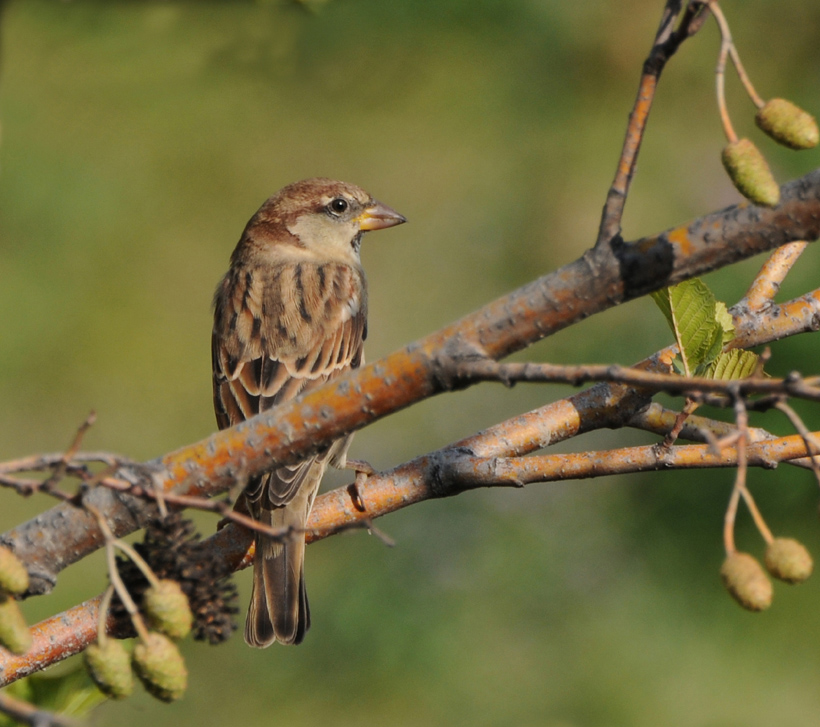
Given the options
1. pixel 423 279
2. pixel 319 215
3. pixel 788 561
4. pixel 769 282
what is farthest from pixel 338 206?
pixel 423 279

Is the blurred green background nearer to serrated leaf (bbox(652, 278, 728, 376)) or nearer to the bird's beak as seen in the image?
the bird's beak

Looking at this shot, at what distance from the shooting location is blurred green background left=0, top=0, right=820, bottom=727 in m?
4.00

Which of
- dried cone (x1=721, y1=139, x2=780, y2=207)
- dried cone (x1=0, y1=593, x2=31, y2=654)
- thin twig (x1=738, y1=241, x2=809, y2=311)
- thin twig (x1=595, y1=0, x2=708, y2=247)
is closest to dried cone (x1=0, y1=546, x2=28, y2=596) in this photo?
dried cone (x1=0, y1=593, x2=31, y2=654)

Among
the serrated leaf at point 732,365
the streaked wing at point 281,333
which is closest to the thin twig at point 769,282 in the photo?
the serrated leaf at point 732,365

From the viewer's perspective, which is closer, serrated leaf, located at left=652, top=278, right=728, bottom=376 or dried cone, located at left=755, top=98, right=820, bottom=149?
dried cone, located at left=755, top=98, right=820, bottom=149

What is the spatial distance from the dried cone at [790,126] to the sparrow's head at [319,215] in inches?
90.7

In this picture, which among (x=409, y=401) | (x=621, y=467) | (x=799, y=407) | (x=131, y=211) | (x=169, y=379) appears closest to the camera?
(x=409, y=401)

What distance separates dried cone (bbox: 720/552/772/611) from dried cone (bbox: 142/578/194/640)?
63 cm

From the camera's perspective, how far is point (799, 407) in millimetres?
3875

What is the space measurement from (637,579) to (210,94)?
5.26m

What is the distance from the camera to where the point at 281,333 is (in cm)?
295

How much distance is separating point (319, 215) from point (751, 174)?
2.44 meters

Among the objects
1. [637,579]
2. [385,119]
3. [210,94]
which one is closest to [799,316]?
[637,579]

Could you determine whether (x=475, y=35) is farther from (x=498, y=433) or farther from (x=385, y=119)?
(x=498, y=433)
